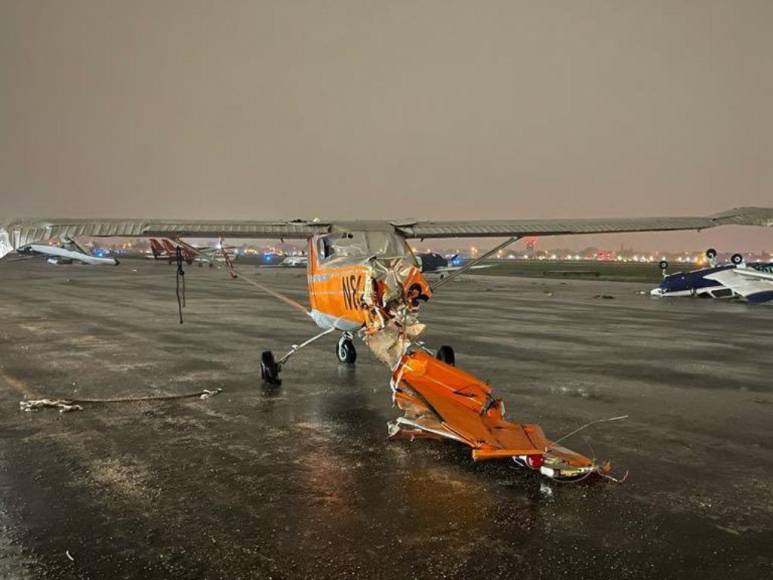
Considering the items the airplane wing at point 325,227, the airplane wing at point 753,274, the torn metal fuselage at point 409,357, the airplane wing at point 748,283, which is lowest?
the airplane wing at point 748,283

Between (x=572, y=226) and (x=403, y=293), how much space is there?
184 inches

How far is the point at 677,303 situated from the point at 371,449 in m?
25.1

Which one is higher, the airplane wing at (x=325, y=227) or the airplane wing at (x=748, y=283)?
the airplane wing at (x=325, y=227)

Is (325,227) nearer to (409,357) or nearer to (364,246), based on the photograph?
(364,246)

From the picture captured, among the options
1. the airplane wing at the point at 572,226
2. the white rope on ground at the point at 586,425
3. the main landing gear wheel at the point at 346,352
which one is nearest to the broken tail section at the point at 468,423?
the white rope on ground at the point at 586,425

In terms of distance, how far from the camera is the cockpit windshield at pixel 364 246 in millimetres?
8875

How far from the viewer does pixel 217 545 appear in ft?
14.0

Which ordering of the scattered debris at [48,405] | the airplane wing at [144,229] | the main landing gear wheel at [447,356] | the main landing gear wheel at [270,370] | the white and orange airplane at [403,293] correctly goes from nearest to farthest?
the white and orange airplane at [403,293] < the scattered debris at [48,405] < the airplane wing at [144,229] < the main landing gear wheel at [270,370] < the main landing gear wheel at [447,356]

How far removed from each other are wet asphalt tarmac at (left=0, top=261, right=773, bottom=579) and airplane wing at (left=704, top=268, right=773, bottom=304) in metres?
16.2

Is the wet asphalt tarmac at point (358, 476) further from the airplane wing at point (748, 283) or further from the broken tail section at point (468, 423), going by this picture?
the airplane wing at point (748, 283)

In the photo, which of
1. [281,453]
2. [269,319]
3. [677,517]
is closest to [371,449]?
[281,453]

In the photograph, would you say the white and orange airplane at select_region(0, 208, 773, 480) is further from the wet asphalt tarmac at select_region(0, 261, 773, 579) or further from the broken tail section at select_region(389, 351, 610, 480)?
the wet asphalt tarmac at select_region(0, 261, 773, 579)

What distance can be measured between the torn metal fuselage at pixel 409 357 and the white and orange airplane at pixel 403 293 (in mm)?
13

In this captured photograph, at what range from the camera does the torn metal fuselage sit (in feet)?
18.6
